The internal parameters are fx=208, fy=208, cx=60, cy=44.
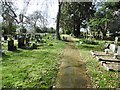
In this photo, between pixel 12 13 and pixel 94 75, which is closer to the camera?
pixel 94 75

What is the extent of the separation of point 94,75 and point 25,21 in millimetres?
11682

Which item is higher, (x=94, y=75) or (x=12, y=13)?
(x=12, y=13)

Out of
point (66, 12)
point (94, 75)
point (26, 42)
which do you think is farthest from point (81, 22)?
point (94, 75)

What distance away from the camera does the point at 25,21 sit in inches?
775

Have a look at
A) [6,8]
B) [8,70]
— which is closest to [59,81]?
[8,70]

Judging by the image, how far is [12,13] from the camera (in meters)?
16.7

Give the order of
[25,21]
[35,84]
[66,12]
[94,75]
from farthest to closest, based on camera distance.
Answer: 1. [66,12]
2. [25,21]
3. [94,75]
4. [35,84]

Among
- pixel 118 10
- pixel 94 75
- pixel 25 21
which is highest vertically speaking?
pixel 118 10

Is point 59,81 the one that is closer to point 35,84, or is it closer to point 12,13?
point 35,84

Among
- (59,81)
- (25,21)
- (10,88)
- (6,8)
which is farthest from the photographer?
(25,21)

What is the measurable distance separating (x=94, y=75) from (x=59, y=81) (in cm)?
207

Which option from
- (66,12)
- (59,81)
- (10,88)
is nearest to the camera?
(10,88)

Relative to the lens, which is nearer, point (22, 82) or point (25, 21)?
point (22, 82)

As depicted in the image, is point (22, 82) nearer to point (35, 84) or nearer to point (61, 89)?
point (35, 84)
